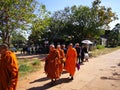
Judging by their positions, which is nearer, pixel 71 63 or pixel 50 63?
pixel 50 63

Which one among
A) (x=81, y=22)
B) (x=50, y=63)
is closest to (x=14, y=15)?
(x=50, y=63)

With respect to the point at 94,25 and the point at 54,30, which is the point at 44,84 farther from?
the point at 54,30

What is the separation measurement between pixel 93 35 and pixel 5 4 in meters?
20.9

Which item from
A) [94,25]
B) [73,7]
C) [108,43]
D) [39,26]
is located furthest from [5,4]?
[108,43]

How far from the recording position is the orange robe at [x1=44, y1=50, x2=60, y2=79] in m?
11.9

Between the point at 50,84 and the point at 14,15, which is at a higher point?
the point at 14,15

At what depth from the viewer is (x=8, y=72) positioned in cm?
691

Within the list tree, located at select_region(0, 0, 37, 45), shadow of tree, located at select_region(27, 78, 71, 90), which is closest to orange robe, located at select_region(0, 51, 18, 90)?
shadow of tree, located at select_region(27, 78, 71, 90)

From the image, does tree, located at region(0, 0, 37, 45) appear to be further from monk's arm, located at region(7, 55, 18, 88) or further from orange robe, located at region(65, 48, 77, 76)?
monk's arm, located at region(7, 55, 18, 88)

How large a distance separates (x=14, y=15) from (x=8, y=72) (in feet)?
48.4

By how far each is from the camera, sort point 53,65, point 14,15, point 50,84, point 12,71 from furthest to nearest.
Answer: point 14,15, point 50,84, point 53,65, point 12,71

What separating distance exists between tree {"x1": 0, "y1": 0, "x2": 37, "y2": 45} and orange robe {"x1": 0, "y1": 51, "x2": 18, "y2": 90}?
1311cm

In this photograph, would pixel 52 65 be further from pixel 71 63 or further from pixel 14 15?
pixel 14 15

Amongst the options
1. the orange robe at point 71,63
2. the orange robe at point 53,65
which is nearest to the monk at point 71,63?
the orange robe at point 71,63
